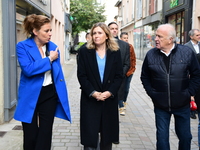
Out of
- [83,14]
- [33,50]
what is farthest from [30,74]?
[83,14]

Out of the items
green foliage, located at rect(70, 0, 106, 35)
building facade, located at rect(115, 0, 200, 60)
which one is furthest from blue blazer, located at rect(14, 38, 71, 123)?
green foliage, located at rect(70, 0, 106, 35)

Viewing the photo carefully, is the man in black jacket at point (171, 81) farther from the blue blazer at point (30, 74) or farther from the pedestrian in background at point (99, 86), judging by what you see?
→ the blue blazer at point (30, 74)

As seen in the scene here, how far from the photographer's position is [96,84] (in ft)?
11.5

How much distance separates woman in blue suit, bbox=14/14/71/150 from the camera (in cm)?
323

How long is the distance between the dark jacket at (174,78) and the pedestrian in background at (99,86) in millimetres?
442

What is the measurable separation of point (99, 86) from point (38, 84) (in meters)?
0.72

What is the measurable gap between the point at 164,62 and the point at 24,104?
5.53 feet

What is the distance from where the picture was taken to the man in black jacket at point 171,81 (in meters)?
3.44

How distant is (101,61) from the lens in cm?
358

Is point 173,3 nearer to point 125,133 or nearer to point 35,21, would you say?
point 125,133

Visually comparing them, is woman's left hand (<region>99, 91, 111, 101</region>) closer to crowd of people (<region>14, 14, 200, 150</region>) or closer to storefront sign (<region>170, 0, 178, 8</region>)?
crowd of people (<region>14, 14, 200, 150</region>)

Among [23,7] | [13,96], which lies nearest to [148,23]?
[23,7]

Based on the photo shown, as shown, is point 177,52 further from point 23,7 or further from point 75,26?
point 75,26

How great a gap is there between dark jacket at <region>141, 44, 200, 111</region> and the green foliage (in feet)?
106
